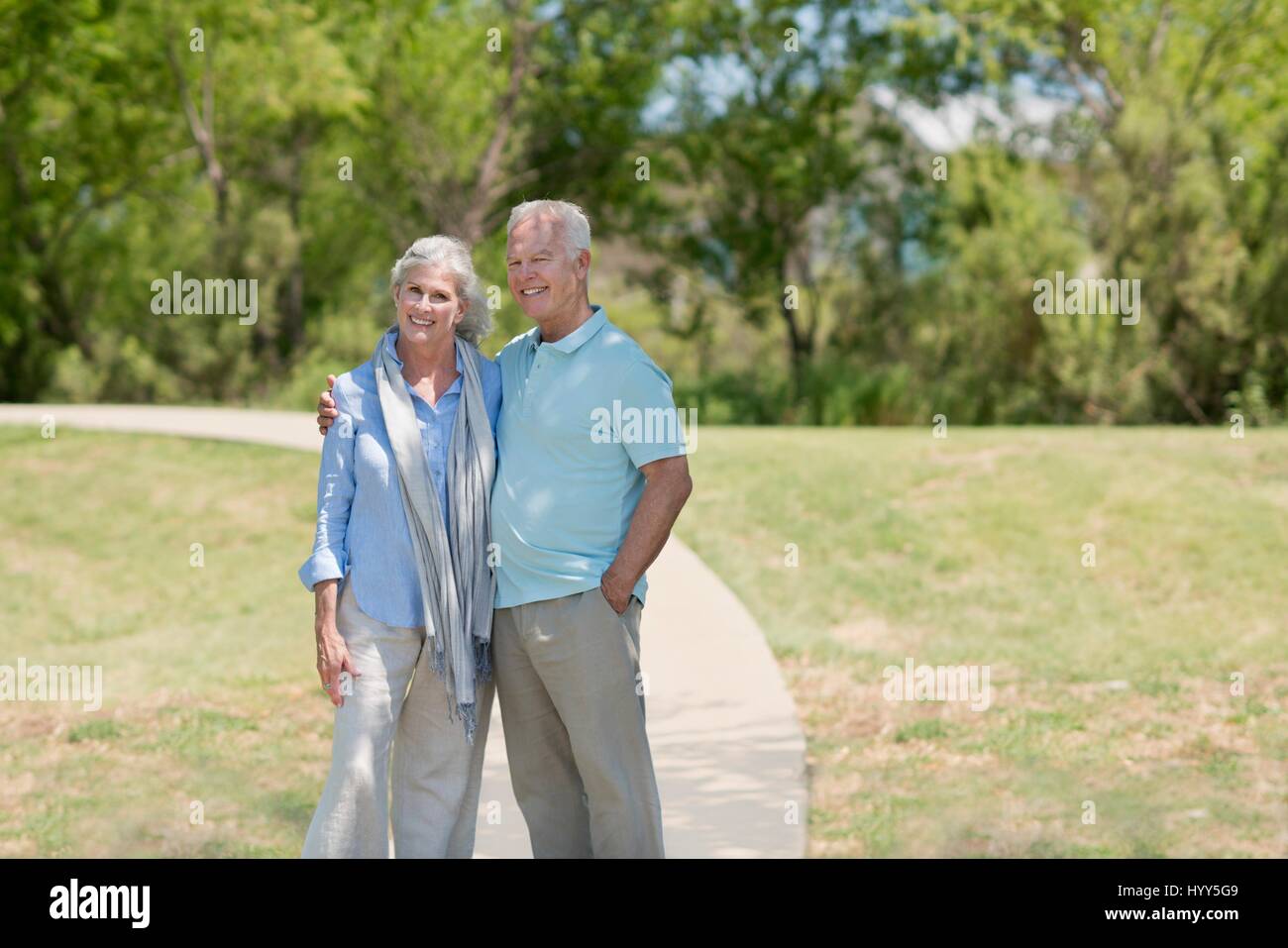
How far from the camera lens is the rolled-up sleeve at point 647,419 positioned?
13.5 feet

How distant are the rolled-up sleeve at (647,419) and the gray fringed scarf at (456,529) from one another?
0.43 m

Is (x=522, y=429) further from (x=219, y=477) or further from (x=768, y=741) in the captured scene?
(x=219, y=477)

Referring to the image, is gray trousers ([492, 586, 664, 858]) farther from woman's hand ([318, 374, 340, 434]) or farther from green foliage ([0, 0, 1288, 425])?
green foliage ([0, 0, 1288, 425])

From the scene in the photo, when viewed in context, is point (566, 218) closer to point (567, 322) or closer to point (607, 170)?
point (567, 322)

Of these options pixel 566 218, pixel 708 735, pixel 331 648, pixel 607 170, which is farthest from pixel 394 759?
pixel 607 170

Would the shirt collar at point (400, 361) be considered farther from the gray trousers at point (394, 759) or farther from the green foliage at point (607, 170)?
the green foliage at point (607, 170)

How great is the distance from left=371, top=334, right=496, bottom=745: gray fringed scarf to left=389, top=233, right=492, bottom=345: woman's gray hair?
150 mm

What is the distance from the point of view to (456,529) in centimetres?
415

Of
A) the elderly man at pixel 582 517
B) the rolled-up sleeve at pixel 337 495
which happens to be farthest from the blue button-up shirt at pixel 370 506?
the elderly man at pixel 582 517

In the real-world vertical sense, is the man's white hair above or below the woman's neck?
above

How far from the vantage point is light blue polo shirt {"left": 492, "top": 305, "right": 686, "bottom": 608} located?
4.13 meters

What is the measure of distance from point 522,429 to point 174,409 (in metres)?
16.4

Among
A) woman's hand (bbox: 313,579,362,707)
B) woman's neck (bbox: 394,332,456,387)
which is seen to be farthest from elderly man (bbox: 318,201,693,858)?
woman's hand (bbox: 313,579,362,707)
